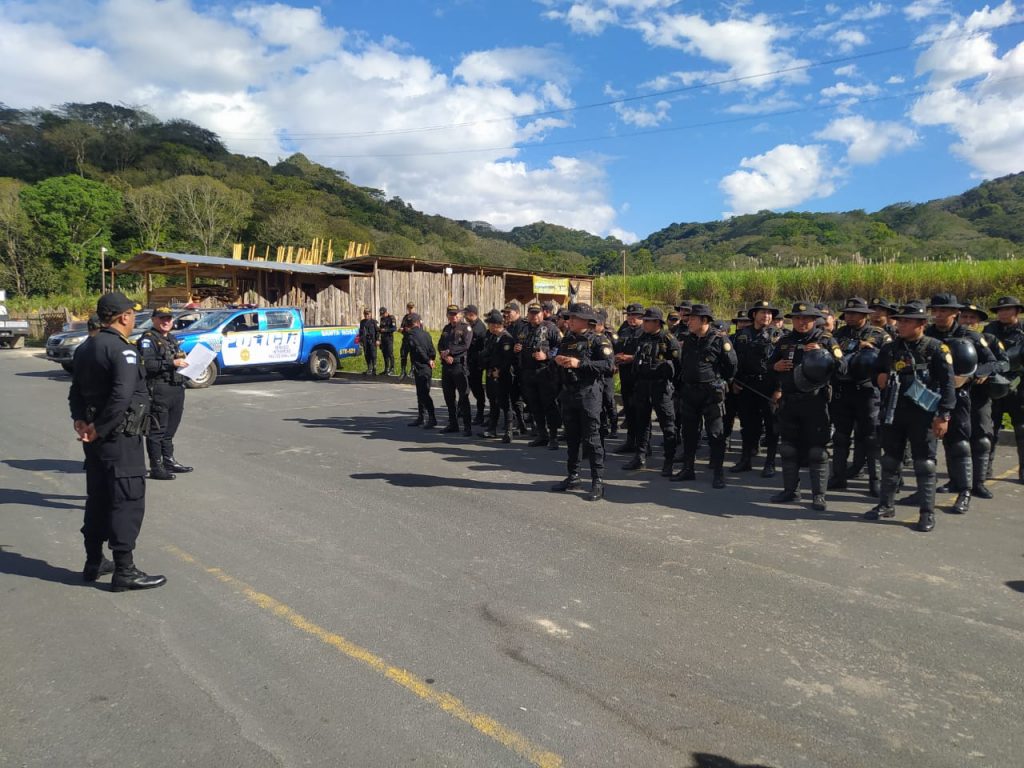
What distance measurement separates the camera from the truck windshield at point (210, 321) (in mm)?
15953

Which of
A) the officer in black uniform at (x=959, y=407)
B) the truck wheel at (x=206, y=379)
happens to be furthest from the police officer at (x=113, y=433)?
the truck wheel at (x=206, y=379)

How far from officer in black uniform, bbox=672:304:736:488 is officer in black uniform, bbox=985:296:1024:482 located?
2.69 metres

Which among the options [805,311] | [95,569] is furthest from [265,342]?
[805,311]

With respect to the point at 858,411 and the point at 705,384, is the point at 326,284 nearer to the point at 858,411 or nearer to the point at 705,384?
the point at 705,384

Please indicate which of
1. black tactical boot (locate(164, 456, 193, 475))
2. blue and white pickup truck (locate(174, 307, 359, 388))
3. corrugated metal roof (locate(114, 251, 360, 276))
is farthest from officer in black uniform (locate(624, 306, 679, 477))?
corrugated metal roof (locate(114, 251, 360, 276))

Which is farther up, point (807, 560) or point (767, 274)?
point (767, 274)

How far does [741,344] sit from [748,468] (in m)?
1.45

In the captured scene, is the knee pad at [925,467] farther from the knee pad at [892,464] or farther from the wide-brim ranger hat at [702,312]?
the wide-brim ranger hat at [702,312]

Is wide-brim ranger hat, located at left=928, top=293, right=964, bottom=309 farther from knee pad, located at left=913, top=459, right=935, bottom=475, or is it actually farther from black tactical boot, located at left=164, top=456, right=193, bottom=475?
black tactical boot, located at left=164, top=456, right=193, bottom=475

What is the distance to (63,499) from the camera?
661 centimetres

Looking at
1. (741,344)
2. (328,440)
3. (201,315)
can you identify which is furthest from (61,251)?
(741,344)

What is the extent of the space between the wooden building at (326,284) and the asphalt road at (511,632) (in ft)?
53.9

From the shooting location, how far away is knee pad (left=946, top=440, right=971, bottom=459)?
6.29m

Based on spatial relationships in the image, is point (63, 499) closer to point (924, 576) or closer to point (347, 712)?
point (347, 712)
